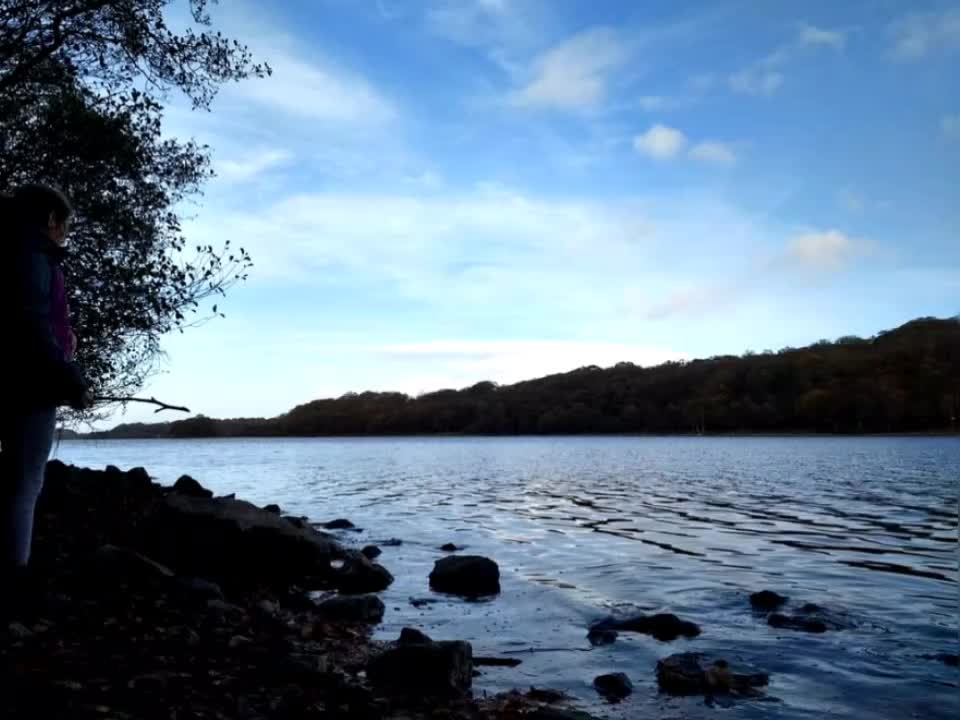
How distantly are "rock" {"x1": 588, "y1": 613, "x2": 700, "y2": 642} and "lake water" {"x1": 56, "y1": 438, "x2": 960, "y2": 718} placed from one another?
0.31 metres

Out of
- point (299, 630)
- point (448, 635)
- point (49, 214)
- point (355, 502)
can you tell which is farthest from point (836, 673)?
A: point (355, 502)

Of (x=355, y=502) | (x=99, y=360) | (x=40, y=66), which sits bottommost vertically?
(x=355, y=502)

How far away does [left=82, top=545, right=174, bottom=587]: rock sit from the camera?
8.75m

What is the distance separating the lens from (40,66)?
44.9 feet

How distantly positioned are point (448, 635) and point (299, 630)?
2440 millimetres

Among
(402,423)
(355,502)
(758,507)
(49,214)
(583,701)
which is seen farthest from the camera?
(402,423)

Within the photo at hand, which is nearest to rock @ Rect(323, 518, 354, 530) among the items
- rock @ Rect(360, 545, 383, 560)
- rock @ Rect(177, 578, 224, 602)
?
rock @ Rect(360, 545, 383, 560)

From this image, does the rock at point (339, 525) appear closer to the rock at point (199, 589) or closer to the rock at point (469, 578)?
the rock at point (469, 578)

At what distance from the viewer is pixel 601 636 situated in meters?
11.2

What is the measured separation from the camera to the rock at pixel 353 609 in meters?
12.2

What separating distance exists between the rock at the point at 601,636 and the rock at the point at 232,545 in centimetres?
614

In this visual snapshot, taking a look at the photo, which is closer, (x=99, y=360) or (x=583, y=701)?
(x=583, y=701)

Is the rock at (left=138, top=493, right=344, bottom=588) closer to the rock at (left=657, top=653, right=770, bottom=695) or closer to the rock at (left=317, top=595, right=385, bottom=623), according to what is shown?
the rock at (left=317, top=595, right=385, bottom=623)

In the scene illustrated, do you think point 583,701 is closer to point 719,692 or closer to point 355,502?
point 719,692
